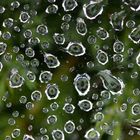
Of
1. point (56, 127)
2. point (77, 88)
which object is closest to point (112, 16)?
point (77, 88)

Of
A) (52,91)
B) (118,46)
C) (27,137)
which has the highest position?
(118,46)

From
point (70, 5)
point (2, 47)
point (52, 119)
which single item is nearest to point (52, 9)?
point (70, 5)

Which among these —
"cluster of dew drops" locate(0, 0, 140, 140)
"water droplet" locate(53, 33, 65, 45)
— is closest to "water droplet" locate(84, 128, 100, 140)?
"cluster of dew drops" locate(0, 0, 140, 140)

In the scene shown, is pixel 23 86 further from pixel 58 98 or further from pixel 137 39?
pixel 137 39

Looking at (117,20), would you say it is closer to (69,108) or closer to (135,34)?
(135,34)

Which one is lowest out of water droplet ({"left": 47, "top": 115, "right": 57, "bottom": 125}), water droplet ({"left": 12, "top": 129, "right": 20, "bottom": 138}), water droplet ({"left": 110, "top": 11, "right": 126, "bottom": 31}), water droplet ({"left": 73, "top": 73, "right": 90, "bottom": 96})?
water droplet ({"left": 12, "top": 129, "right": 20, "bottom": 138})

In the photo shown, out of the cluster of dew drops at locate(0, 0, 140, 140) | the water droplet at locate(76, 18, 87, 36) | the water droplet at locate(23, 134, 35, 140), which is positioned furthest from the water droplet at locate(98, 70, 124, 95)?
the water droplet at locate(23, 134, 35, 140)

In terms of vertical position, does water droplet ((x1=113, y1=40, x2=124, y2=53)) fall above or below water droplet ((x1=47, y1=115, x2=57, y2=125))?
above

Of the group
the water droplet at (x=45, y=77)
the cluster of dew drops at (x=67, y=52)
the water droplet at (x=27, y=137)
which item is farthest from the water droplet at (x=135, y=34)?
the water droplet at (x=27, y=137)

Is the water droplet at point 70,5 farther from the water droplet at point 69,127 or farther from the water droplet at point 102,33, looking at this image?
the water droplet at point 69,127

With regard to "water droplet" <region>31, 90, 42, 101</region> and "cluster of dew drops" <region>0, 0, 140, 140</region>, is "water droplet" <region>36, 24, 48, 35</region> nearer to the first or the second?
"cluster of dew drops" <region>0, 0, 140, 140</region>
